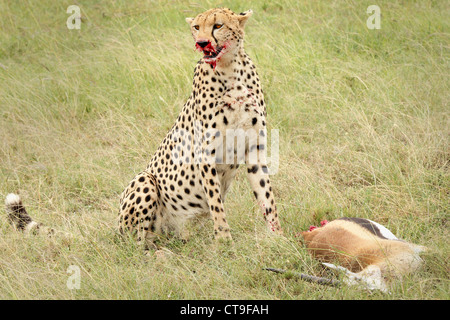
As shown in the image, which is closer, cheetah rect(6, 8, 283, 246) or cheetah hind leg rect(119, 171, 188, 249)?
cheetah rect(6, 8, 283, 246)

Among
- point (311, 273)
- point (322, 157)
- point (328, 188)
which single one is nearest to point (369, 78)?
point (322, 157)

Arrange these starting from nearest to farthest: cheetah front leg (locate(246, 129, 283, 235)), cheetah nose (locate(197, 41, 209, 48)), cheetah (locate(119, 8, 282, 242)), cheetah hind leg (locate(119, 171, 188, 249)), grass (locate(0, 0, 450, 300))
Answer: grass (locate(0, 0, 450, 300)) → cheetah nose (locate(197, 41, 209, 48)) → cheetah (locate(119, 8, 282, 242)) → cheetah front leg (locate(246, 129, 283, 235)) → cheetah hind leg (locate(119, 171, 188, 249))

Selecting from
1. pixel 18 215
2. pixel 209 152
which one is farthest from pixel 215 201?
pixel 18 215

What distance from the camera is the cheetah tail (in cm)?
371

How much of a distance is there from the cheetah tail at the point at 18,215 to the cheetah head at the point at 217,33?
149 centimetres

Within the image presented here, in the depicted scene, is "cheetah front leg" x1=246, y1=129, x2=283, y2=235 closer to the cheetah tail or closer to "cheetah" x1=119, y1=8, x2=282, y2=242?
"cheetah" x1=119, y1=8, x2=282, y2=242

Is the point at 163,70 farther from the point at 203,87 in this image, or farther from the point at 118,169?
the point at 203,87

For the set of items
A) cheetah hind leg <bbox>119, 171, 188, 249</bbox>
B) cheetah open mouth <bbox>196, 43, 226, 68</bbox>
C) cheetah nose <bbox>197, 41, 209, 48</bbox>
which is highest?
cheetah nose <bbox>197, 41, 209, 48</bbox>

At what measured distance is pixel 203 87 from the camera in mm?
3564

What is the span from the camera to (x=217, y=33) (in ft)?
10.9

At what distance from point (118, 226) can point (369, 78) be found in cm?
276

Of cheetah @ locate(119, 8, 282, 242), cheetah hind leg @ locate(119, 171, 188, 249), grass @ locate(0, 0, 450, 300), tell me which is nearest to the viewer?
grass @ locate(0, 0, 450, 300)

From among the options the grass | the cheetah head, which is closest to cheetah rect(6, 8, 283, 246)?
the cheetah head

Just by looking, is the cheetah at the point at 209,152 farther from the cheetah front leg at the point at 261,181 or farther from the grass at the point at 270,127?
the grass at the point at 270,127
